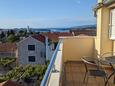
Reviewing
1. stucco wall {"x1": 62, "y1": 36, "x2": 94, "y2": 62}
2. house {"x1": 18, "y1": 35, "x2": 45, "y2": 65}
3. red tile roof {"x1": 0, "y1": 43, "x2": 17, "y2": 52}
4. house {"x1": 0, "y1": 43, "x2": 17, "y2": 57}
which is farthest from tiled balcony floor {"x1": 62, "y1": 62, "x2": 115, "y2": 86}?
red tile roof {"x1": 0, "y1": 43, "x2": 17, "y2": 52}

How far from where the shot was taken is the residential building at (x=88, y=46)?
6.04m

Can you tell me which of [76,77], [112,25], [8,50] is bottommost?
[8,50]

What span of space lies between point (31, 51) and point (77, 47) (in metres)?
22.0

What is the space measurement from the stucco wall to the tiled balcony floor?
60 cm

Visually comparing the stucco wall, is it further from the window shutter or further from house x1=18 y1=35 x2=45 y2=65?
house x1=18 y1=35 x2=45 y2=65

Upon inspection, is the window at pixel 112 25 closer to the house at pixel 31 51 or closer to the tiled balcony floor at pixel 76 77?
the tiled balcony floor at pixel 76 77

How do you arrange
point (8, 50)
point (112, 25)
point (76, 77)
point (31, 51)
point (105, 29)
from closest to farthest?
point (76, 77) < point (112, 25) < point (105, 29) < point (31, 51) < point (8, 50)

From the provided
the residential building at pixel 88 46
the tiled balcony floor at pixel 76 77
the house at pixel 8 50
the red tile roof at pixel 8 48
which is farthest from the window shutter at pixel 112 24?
the red tile roof at pixel 8 48

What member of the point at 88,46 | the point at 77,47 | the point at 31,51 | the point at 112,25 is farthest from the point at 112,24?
the point at 31,51

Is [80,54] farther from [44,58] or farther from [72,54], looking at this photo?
[44,58]

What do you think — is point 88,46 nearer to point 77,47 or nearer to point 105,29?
point 77,47

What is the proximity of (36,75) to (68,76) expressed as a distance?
51.0 feet

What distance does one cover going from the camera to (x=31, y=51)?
3028 cm

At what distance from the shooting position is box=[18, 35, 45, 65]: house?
29750mm
